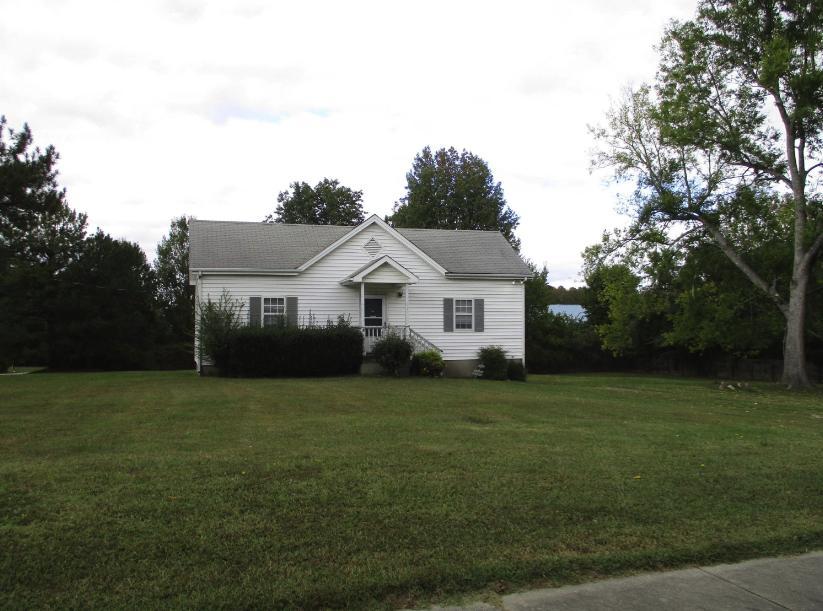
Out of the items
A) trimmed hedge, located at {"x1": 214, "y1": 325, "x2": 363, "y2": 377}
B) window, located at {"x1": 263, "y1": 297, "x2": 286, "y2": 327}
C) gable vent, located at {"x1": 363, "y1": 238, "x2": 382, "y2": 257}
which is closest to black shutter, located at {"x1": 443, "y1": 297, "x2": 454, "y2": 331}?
gable vent, located at {"x1": 363, "y1": 238, "x2": 382, "y2": 257}

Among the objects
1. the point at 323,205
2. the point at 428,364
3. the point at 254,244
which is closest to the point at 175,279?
the point at 323,205

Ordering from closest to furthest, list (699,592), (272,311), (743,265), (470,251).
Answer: (699,592), (272,311), (743,265), (470,251)

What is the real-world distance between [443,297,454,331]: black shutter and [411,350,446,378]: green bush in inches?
93.4

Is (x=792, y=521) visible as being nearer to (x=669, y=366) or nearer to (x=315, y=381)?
(x=315, y=381)

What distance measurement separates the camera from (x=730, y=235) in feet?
92.9

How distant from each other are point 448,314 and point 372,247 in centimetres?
384

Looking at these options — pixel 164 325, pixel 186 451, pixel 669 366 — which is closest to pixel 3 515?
pixel 186 451

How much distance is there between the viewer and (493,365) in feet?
77.9

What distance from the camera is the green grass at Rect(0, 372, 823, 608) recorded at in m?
4.12

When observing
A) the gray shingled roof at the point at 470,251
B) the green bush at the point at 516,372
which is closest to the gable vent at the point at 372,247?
the gray shingled roof at the point at 470,251

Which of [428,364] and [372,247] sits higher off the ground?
[372,247]

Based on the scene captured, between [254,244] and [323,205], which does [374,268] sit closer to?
[254,244]

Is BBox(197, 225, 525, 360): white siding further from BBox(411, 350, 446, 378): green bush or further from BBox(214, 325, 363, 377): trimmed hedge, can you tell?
BBox(411, 350, 446, 378): green bush

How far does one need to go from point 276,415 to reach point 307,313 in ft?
41.6
